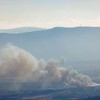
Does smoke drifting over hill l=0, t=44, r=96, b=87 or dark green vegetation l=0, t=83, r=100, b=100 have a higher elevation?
smoke drifting over hill l=0, t=44, r=96, b=87

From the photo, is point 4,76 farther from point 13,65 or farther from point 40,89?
point 40,89

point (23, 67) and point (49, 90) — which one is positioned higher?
point (23, 67)

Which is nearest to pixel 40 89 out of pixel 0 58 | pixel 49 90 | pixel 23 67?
pixel 49 90

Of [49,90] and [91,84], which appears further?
[91,84]

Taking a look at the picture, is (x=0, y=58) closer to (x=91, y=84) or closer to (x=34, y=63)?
(x=34, y=63)

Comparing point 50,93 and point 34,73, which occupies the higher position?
point 34,73

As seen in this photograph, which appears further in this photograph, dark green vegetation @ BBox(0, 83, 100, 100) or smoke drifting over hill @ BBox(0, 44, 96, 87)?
smoke drifting over hill @ BBox(0, 44, 96, 87)

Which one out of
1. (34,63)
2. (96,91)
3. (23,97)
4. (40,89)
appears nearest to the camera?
(23,97)

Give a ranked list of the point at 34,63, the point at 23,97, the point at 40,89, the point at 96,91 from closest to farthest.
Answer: the point at 23,97, the point at 96,91, the point at 40,89, the point at 34,63

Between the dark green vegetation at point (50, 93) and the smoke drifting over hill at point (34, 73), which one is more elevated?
the smoke drifting over hill at point (34, 73)

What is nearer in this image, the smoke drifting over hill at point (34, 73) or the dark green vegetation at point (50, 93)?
the dark green vegetation at point (50, 93)

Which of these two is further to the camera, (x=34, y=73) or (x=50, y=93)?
(x=34, y=73)
